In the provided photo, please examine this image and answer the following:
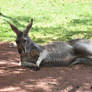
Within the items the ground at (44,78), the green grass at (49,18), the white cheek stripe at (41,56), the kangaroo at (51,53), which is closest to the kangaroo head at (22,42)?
the kangaroo at (51,53)

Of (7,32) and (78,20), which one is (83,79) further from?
(78,20)

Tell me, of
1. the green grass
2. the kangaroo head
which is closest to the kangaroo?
the kangaroo head

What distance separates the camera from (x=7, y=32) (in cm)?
880

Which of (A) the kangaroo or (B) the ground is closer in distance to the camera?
(B) the ground

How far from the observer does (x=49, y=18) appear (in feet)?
36.8

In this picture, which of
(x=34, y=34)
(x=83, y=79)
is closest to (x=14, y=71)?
(x=83, y=79)

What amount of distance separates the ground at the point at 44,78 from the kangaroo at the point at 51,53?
0.19 m

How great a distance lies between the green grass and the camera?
846 cm

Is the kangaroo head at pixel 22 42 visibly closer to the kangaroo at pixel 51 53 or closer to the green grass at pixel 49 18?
the kangaroo at pixel 51 53

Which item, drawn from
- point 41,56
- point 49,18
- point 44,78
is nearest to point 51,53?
point 41,56

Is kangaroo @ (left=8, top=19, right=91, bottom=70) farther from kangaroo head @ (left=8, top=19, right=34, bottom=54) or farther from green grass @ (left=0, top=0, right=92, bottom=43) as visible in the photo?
green grass @ (left=0, top=0, right=92, bottom=43)

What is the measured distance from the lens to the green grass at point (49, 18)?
846 cm

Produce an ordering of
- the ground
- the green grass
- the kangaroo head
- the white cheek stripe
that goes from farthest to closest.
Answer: the green grass, the white cheek stripe, the kangaroo head, the ground

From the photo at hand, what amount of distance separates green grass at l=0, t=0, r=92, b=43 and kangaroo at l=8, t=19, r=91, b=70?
2.27 m
